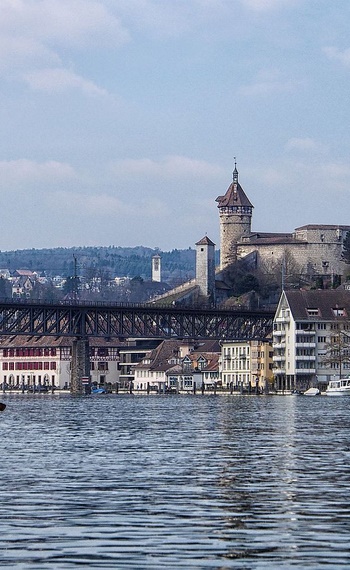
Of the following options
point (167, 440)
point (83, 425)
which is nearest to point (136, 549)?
point (167, 440)

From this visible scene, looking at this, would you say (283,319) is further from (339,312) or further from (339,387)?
(339,387)

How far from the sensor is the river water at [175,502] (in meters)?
28.6

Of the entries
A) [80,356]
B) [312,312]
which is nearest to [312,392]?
[312,312]

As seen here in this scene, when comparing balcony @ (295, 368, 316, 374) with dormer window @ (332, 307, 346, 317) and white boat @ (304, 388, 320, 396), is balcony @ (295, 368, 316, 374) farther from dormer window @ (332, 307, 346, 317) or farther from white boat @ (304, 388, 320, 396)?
white boat @ (304, 388, 320, 396)

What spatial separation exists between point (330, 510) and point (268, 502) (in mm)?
2413

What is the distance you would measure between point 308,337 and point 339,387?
67.1 ft

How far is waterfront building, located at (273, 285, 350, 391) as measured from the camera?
189625mm

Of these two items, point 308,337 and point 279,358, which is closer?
point 308,337

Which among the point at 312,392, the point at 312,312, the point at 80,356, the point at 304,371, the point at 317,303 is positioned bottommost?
the point at 312,392

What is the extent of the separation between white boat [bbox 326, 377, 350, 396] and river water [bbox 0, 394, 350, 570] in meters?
103

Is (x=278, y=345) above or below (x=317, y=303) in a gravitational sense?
below

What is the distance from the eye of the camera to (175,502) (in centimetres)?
3694

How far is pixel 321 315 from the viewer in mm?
194375

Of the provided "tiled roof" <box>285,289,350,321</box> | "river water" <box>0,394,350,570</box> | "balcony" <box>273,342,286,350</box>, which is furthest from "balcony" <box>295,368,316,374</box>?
"river water" <box>0,394,350,570</box>
